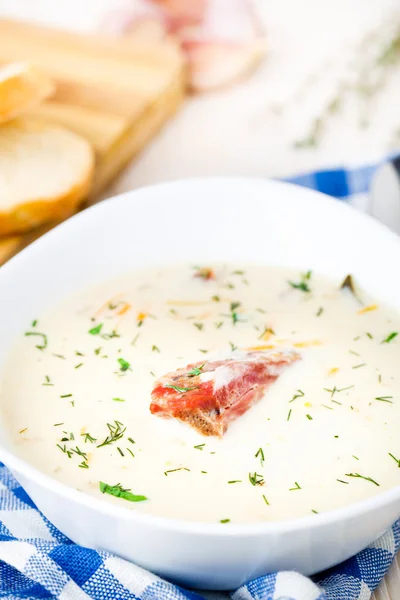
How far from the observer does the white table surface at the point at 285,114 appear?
142 inches

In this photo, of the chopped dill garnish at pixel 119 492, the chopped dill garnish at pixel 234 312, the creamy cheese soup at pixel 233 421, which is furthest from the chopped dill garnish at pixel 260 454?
the chopped dill garnish at pixel 234 312

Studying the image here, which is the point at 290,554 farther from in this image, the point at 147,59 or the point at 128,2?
the point at 128,2

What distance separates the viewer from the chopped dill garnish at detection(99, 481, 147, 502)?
1943 mm

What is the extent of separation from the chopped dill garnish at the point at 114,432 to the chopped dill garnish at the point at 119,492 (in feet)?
0.46

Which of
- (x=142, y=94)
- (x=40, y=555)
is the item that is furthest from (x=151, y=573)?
(x=142, y=94)

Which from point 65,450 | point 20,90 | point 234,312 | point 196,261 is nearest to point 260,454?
point 65,450

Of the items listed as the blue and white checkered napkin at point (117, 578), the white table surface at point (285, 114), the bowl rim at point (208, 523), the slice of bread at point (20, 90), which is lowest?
the blue and white checkered napkin at point (117, 578)

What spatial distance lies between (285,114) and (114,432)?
85.7 inches

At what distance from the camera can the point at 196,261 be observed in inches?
112

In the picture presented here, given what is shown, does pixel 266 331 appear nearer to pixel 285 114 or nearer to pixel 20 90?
pixel 20 90

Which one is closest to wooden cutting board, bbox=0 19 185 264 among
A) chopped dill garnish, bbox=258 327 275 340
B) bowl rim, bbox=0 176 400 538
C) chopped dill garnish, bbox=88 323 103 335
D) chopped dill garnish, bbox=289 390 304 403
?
chopped dill garnish, bbox=88 323 103 335

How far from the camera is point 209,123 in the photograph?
3811 mm

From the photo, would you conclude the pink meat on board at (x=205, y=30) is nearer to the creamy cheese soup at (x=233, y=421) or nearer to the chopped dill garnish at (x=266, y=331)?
the creamy cheese soup at (x=233, y=421)

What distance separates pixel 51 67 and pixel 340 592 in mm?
2712
